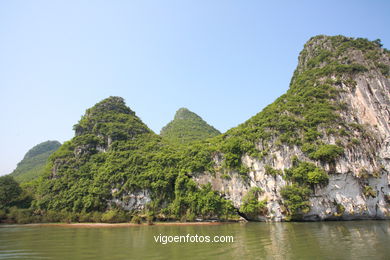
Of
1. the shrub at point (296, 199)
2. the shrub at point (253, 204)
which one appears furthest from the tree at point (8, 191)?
the shrub at point (296, 199)

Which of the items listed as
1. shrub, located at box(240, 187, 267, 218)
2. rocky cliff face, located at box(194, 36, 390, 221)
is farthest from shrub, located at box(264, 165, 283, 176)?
shrub, located at box(240, 187, 267, 218)

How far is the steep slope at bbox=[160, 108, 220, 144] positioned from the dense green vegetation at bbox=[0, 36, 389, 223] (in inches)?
672

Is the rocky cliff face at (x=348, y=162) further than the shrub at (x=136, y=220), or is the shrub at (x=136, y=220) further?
the shrub at (x=136, y=220)

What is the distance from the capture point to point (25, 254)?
12219 millimetres

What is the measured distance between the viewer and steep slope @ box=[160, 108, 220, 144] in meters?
64.4

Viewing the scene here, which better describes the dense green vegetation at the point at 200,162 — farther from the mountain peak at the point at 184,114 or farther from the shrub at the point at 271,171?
the mountain peak at the point at 184,114

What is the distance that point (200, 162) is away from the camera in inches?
1374

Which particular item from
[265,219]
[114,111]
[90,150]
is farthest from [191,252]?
[114,111]

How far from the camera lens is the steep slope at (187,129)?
64450mm

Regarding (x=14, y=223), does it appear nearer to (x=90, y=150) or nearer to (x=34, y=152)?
(x=90, y=150)

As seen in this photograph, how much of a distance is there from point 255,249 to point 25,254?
1245 centimetres

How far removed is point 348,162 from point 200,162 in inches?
758

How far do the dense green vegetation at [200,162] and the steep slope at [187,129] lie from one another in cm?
1707

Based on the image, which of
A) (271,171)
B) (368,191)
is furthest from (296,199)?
(368,191)
